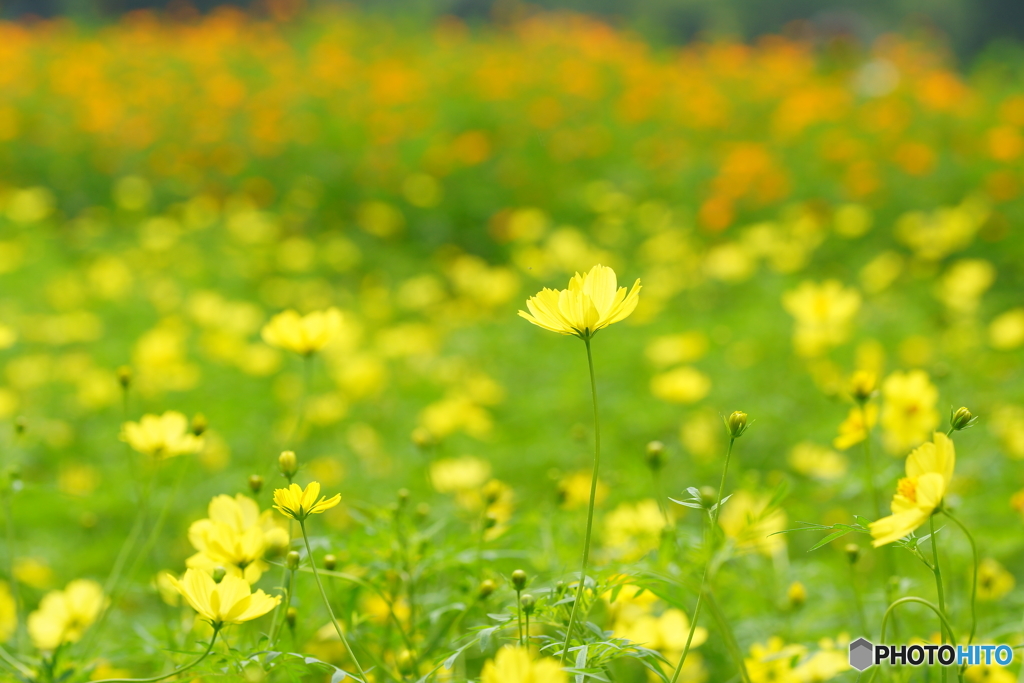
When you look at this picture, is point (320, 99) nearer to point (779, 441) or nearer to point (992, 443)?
point (779, 441)

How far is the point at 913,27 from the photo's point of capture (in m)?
6.34

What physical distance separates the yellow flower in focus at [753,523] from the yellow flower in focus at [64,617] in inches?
29.1

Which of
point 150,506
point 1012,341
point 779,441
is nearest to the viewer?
point 150,506

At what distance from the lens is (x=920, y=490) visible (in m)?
0.60

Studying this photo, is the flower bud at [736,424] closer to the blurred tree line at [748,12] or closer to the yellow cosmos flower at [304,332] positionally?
the yellow cosmos flower at [304,332]

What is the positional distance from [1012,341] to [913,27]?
5.19 metres

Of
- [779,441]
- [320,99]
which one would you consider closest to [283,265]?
[320,99]

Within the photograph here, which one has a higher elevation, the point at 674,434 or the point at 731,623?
the point at 731,623

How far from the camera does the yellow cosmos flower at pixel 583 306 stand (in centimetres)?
72

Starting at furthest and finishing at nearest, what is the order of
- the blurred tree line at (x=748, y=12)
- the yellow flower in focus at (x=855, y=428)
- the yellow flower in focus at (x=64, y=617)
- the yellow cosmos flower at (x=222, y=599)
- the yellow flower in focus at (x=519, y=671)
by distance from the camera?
1. the blurred tree line at (x=748, y=12)
2. the yellow flower in focus at (x=64, y=617)
3. the yellow flower in focus at (x=855, y=428)
4. the yellow cosmos flower at (x=222, y=599)
5. the yellow flower in focus at (x=519, y=671)

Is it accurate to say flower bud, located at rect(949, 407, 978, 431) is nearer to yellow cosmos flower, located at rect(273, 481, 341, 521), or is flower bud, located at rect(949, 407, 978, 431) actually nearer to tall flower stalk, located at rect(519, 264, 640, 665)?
tall flower stalk, located at rect(519, 264, 640, 665)

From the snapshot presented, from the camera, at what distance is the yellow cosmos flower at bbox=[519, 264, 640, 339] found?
72cm

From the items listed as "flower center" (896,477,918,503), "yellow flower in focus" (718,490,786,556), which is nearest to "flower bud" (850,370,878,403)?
"yellow flower in focus" (718,490,786,556)

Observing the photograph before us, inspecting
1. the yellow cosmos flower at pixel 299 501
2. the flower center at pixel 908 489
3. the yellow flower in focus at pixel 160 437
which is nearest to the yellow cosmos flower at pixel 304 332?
the yellow flower in focus at pixel 160 437
